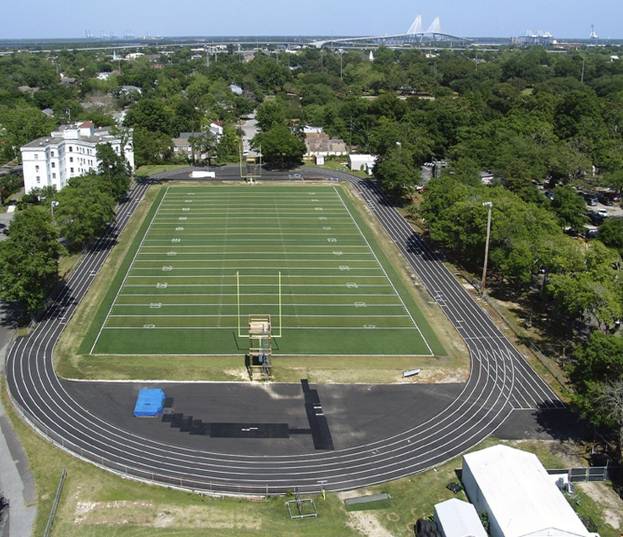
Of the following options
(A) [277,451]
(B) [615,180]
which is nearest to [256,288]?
(A) [277,451]

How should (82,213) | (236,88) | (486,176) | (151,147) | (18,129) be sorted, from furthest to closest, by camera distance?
(236,88), (18,129), (151,147), (486,176), (82,213)

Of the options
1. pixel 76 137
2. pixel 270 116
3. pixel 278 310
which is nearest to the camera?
pixel 278 310

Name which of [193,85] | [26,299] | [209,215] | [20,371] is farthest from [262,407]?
[193,85]

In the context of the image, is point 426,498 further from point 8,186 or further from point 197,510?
point 8,186

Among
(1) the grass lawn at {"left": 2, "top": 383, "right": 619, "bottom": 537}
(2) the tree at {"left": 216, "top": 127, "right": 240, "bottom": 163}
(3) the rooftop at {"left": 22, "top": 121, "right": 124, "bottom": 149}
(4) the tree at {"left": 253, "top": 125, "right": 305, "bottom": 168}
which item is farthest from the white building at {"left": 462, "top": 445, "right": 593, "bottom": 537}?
(2) the tree at {"left": 216, "top": 127, "right": 240, "bottom": 163}

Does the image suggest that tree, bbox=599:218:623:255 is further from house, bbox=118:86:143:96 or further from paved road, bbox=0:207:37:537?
house, bbox=118:86:143:96
